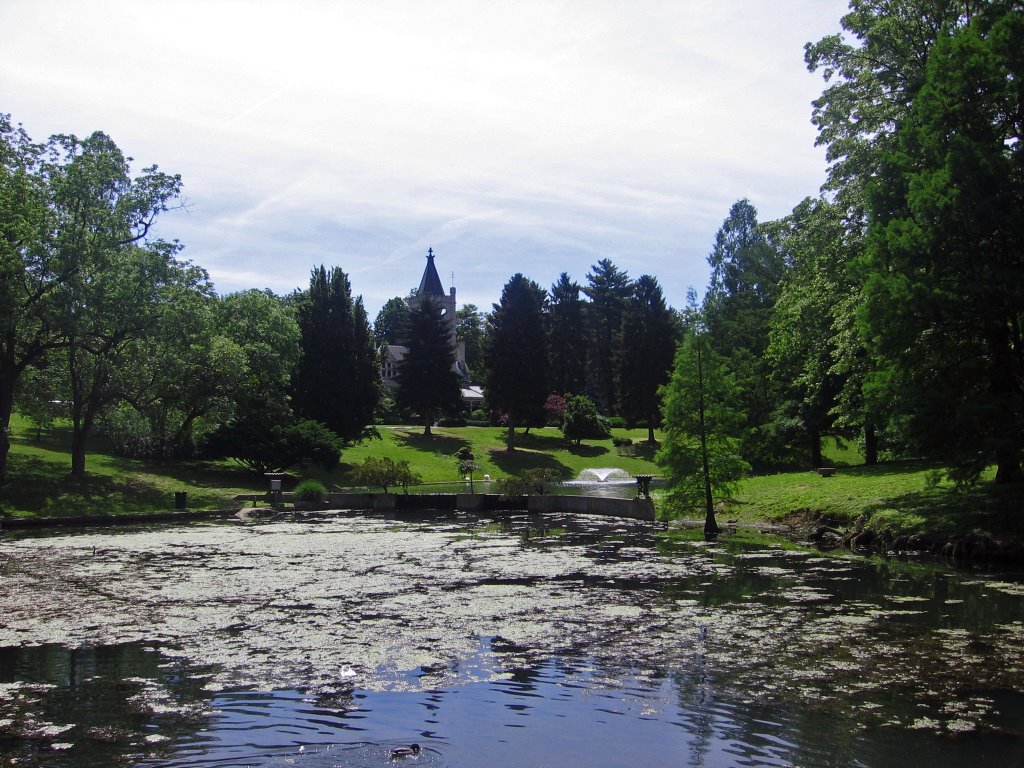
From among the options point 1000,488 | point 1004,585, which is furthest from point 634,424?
point 1004,585

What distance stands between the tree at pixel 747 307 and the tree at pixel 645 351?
313 inches

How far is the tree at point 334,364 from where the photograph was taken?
6456 cm

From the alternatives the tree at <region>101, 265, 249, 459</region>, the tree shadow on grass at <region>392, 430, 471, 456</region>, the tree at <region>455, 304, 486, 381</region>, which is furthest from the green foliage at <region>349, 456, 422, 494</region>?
the tree at <region>455, 304, 486, 381</region>

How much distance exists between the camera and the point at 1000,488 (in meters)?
24.7

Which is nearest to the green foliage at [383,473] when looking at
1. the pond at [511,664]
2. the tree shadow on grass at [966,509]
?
the pond at [511,664]

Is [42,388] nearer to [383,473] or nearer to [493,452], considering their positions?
[383,473]

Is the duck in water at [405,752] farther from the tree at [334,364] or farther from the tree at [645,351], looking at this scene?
the tree at [645,351]

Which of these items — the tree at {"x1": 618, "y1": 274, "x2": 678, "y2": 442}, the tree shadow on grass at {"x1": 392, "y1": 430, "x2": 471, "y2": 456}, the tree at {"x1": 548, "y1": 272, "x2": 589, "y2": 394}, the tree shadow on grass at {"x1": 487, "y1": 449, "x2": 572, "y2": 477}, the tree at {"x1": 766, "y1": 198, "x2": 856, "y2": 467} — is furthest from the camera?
the tree at {"x1": 548, "y1": 272, "x2": 589, "y2": 394}

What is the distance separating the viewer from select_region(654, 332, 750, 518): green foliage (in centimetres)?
2945

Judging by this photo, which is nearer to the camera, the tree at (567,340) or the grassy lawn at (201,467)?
the grassy lawn at (201,467)

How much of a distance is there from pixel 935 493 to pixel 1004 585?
10.5 metres

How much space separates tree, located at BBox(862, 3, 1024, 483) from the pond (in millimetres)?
4330

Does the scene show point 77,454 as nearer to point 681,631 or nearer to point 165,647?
point 165,647

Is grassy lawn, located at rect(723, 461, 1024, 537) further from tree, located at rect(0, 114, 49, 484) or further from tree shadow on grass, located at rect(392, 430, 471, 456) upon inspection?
tree shadow on grass, located at rect(392, 430, 471, 456)
